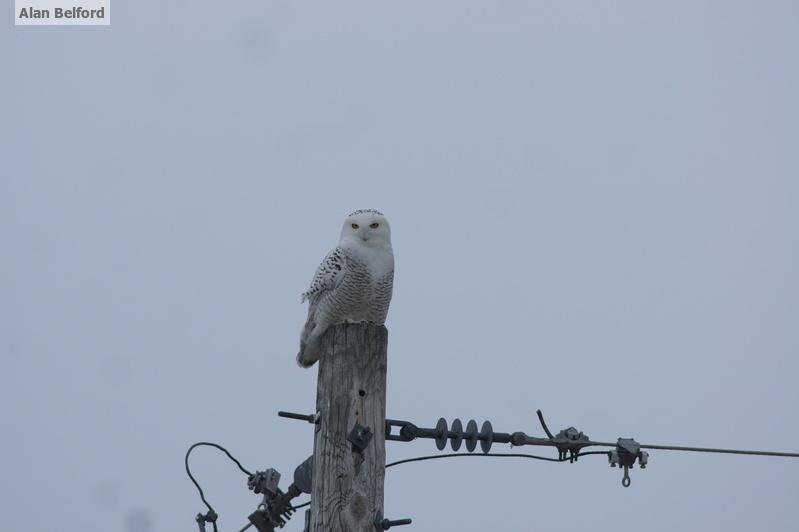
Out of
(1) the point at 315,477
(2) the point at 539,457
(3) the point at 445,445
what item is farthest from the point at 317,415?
(2) the point at 539,457

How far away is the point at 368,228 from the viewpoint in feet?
23.9

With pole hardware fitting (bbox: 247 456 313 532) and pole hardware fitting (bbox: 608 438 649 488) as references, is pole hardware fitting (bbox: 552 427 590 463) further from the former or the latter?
pole hardware fitting (bbox: 247 456 313 532)

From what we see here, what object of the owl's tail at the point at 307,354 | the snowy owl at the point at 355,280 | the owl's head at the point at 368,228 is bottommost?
the owl's tail at the point at 307,354

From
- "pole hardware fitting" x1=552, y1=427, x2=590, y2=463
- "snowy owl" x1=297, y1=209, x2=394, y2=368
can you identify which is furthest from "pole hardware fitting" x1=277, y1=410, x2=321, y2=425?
"snowy owl" x1=297, y1=209, x2=394, y2=368

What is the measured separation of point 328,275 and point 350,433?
316 centimetres

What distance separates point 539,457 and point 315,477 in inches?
55.2

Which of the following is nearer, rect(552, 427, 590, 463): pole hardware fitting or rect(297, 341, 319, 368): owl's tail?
rect(552, 427, 590, 463): pole hardware fitting

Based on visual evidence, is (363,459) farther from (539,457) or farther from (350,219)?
(350,219)

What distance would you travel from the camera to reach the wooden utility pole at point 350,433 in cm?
419

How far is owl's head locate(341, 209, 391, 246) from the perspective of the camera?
7246 mm

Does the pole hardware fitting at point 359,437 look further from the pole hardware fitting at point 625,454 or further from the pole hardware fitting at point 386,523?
the pole hardware fitting at point 625,454

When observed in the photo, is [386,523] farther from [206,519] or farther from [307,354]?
[307,354]

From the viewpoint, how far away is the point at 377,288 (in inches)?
286

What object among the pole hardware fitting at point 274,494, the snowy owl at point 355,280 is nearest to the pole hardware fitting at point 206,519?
the pole hardware fitting at point 274,494
